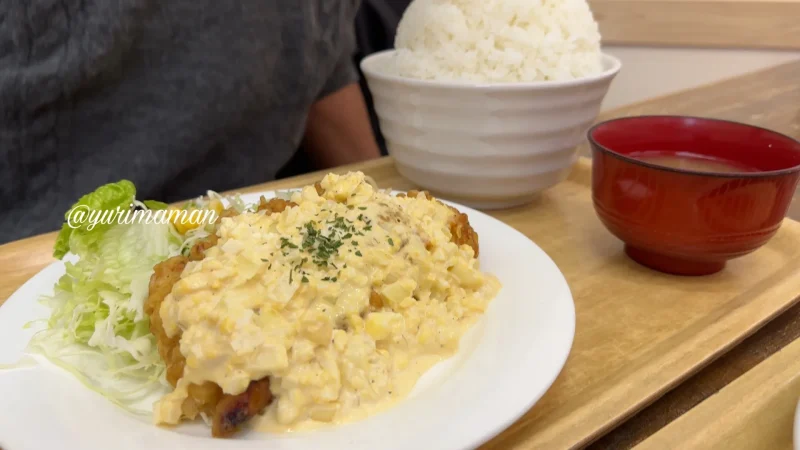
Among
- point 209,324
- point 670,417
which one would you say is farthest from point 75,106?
point 670,417

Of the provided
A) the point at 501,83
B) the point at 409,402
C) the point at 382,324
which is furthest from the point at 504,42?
the point at 409,402

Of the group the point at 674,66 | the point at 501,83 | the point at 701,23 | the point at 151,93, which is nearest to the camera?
the point at 501,83

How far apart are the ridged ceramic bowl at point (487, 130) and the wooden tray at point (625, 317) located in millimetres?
124

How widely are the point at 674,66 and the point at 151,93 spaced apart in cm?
349

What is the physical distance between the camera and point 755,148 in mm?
1219

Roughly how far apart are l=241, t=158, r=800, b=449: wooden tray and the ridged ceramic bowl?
0.41 feet

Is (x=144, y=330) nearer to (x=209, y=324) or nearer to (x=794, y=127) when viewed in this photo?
(x=209, y=324)

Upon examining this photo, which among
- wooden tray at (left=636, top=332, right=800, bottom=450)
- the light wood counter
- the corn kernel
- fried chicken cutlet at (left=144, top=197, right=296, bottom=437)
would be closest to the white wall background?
→ the light wood counter

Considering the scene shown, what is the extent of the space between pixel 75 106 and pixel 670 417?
1503mm

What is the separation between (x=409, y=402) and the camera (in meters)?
0.79

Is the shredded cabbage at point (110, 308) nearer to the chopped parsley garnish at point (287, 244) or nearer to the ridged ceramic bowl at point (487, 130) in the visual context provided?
the chopped parsley garnish at point (287, 244)

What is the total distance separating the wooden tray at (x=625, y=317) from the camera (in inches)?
31.9

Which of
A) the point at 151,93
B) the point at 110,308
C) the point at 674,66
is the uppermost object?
the point at 151,93

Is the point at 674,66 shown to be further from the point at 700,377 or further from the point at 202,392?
the point at 202,392
